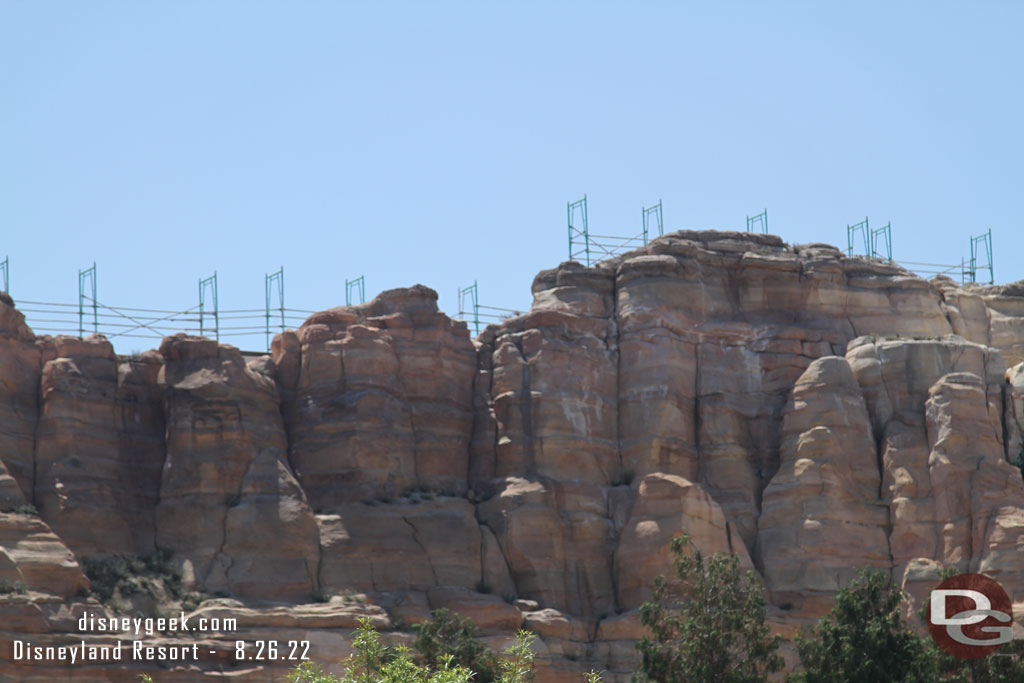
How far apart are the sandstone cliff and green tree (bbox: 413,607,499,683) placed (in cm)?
604

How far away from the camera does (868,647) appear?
69.3 meters

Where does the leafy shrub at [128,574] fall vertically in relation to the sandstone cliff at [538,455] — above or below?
below

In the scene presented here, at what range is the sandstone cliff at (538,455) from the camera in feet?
284

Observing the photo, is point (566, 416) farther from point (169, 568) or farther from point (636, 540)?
point (169, 568)

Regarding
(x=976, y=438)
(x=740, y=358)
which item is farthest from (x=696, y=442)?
(x=976, y=438)

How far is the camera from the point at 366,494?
90.3 m

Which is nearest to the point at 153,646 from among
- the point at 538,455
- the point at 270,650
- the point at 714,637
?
the point at 270,650

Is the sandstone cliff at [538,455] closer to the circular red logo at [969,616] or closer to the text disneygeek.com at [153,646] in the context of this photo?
the text disneygeek.com at [153,646]

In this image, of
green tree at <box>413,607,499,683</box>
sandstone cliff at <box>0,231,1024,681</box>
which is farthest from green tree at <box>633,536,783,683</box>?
sandstone cliff at <box>0,231,1024,681</box>

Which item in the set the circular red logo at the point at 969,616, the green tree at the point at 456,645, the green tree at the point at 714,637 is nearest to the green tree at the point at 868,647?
the circular red logo at the point at 969,616

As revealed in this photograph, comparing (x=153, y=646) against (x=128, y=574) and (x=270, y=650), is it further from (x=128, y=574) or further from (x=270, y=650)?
(x=128, y=574)

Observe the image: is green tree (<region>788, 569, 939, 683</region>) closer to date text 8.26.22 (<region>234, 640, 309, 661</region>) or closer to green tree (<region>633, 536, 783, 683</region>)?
green tree (<region>633, 536, 783, 683</region>)

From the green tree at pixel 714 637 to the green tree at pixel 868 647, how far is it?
7.11 feet

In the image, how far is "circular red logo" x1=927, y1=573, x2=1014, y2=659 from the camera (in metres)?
68.3
